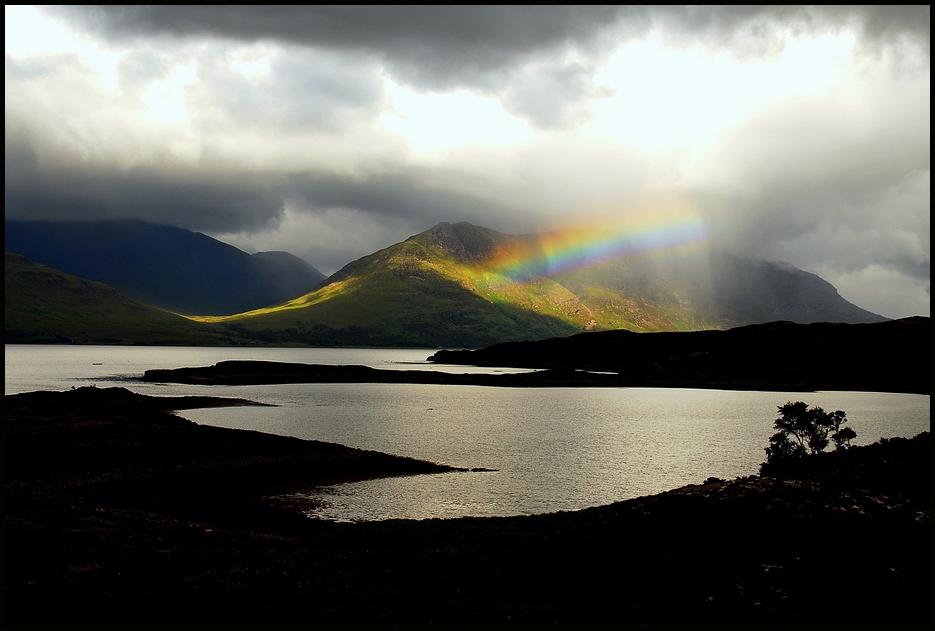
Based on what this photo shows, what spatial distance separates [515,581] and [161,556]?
16167mm

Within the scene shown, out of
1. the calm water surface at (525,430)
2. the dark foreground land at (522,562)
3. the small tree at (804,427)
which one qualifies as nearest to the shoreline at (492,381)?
the calm water surface at (525,430)

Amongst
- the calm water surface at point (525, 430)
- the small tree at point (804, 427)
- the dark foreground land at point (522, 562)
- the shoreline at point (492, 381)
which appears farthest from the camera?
the shoreline at point (492, 381)

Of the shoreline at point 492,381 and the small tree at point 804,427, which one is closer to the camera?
the small tree at point 804,427

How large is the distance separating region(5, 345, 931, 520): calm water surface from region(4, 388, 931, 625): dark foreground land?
10905 millimetres

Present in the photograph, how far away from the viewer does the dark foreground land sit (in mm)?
21500

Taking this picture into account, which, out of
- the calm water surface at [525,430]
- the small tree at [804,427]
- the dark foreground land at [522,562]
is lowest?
the calm water surface at [525,430]

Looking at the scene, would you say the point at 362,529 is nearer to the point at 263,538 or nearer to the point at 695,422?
the point at 263,538

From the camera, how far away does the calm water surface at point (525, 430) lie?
49312 mm

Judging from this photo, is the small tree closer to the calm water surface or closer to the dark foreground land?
the calm water surface

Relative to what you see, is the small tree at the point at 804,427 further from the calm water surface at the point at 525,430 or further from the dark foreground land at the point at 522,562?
the dark foreground land at the point at 522,562

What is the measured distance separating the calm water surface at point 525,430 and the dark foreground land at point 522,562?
35.8 ft

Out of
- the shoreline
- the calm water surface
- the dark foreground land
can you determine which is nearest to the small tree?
the calm water surface

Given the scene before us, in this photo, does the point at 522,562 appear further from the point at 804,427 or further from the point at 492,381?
the point at 492,381

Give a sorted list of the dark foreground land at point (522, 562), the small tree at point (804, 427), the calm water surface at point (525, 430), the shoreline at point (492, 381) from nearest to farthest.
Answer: the dark foreground land at point (522, 562), the calm water surface at point (525, 430), the small tree at point (804, 427), the shoreline at point (492, 381)
